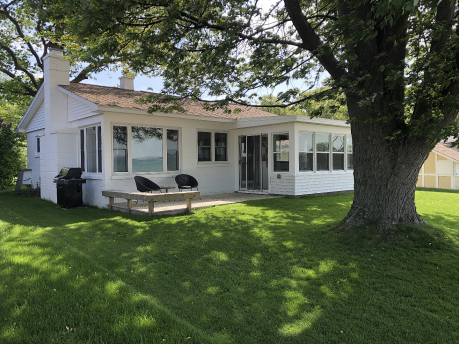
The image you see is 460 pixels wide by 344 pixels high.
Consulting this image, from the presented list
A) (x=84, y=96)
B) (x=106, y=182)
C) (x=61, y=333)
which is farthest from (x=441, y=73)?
(x=84, y=96)

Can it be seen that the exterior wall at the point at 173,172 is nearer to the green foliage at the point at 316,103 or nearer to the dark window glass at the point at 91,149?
the dark window glass at the point at 91,149

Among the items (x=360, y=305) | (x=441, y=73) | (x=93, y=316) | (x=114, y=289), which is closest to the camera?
(x=93, y=316)

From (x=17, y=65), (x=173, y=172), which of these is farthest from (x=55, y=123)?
(x=17, y=65)

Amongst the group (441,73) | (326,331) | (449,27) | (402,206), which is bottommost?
(326,331)

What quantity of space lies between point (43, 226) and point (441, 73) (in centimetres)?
824

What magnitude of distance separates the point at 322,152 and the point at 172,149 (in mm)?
5939

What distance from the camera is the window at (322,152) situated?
13.2 metres

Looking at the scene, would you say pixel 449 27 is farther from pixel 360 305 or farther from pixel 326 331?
pixel 326 331

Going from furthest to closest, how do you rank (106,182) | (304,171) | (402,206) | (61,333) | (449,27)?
(304,171)
(106,182)
(402,206)
(449,27)
(61,333)

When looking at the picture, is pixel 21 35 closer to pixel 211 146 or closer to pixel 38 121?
pixel 38 121

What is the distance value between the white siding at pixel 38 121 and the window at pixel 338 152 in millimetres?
12725

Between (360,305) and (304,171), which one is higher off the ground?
(304,171)

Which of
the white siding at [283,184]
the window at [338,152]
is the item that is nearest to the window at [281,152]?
the white siding at [283,184]

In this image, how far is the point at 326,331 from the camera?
3.11m
